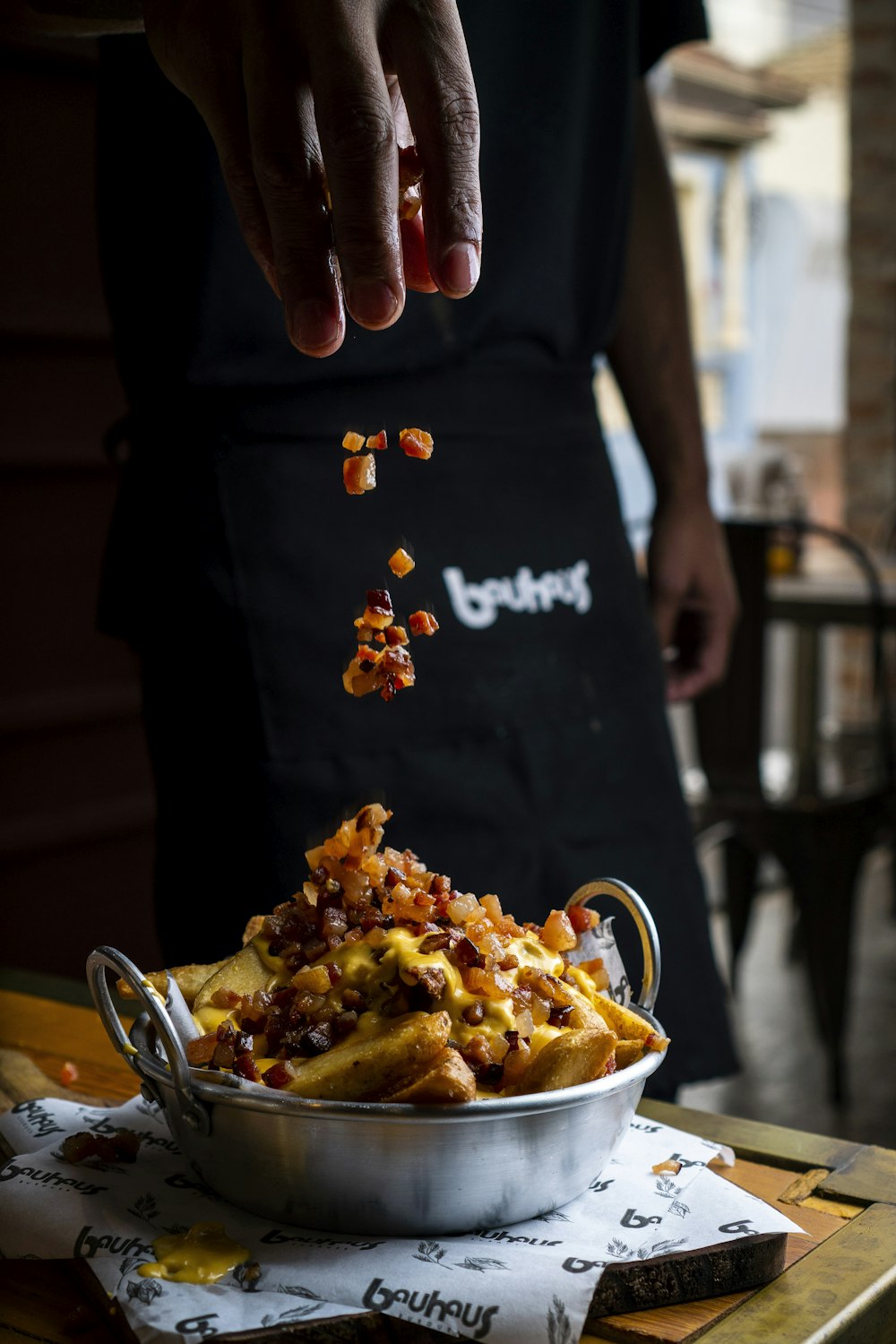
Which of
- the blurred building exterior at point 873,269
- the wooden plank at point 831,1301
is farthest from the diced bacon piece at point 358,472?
the blurred building exterior at point 873,269

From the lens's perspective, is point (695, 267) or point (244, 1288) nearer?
point (244, 1288)

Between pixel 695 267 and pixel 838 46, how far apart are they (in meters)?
1.98

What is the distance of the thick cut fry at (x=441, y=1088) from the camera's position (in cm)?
63

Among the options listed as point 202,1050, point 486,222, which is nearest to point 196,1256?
point 202,1050

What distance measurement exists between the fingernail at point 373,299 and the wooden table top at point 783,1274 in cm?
48

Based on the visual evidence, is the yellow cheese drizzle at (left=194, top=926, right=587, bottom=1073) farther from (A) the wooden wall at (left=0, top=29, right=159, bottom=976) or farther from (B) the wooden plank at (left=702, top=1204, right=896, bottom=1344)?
(A) the wooden wall at (left=0, top=29, right=159, bottom=976)

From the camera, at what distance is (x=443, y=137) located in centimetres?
69

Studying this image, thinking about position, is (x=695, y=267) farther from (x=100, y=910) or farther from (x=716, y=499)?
(x=100, y=910)

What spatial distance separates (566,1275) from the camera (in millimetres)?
651

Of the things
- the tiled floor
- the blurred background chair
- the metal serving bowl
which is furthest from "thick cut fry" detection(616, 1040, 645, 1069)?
the blurred background chair

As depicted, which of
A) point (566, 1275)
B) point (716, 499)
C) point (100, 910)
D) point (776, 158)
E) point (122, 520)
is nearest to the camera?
point (566, 1275)

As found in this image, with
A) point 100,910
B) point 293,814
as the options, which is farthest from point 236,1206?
point 100,910

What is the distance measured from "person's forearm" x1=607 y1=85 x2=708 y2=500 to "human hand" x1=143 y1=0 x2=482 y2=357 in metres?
0.92

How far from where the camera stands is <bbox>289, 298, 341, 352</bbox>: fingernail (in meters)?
0.69
